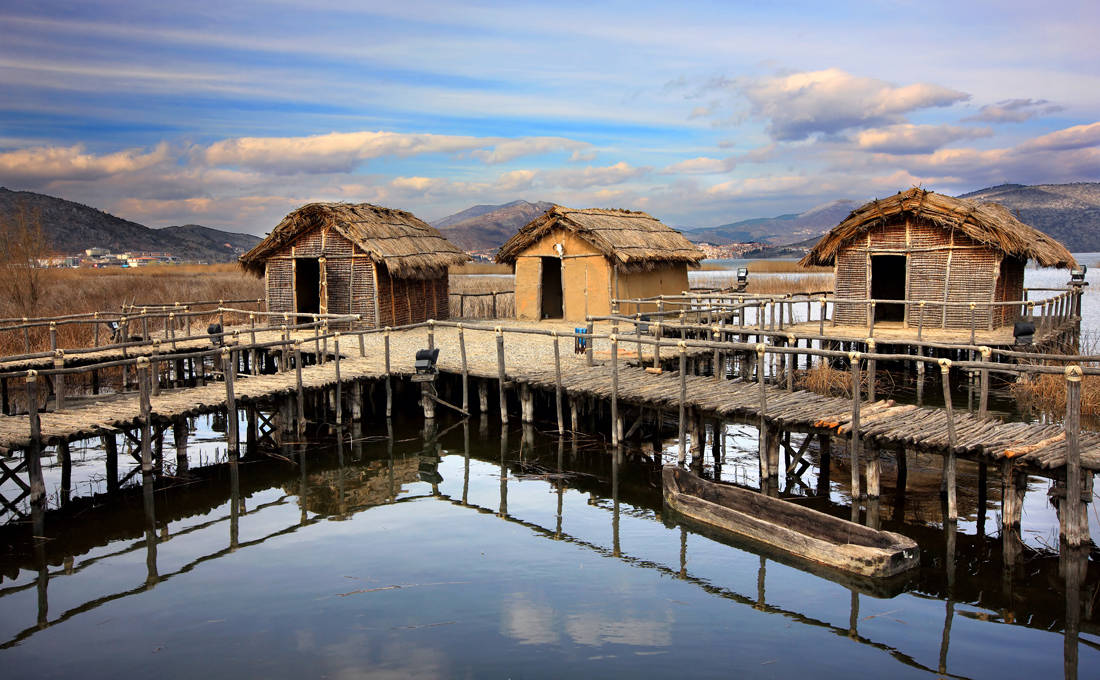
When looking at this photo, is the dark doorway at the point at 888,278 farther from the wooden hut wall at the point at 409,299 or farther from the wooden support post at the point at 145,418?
the wooden support post at the point at 145,418

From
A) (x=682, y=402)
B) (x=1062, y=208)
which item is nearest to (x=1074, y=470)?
(x=682, y=402)

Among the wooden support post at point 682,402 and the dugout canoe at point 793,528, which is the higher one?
the wooden support post at point 682,402

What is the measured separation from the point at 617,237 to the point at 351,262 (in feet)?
26.7

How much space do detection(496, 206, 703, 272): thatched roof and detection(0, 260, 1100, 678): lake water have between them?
11660mm

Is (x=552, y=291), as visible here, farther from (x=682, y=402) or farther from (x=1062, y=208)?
(x=1062, y=208)

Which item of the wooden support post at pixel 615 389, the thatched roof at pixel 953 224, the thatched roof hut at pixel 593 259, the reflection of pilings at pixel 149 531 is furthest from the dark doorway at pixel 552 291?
the reflection of pilings at pixel 149 531

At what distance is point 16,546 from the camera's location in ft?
35.3

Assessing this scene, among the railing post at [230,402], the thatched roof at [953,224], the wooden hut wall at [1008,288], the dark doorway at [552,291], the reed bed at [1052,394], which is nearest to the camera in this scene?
the railing post at [230,402]

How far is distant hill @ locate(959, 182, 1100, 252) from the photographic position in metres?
139

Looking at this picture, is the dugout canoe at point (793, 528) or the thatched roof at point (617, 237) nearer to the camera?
the dugout canoe at point (793, 528)

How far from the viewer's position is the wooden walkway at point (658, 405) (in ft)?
33.9

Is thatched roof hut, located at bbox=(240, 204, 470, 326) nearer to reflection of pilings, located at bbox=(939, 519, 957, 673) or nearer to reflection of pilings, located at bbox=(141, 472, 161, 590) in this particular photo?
reflection of pilings, located at bbox=(141, 472, 161, 590)

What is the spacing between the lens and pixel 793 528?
10.0m

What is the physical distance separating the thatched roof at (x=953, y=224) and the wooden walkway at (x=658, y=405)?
28.3ft
